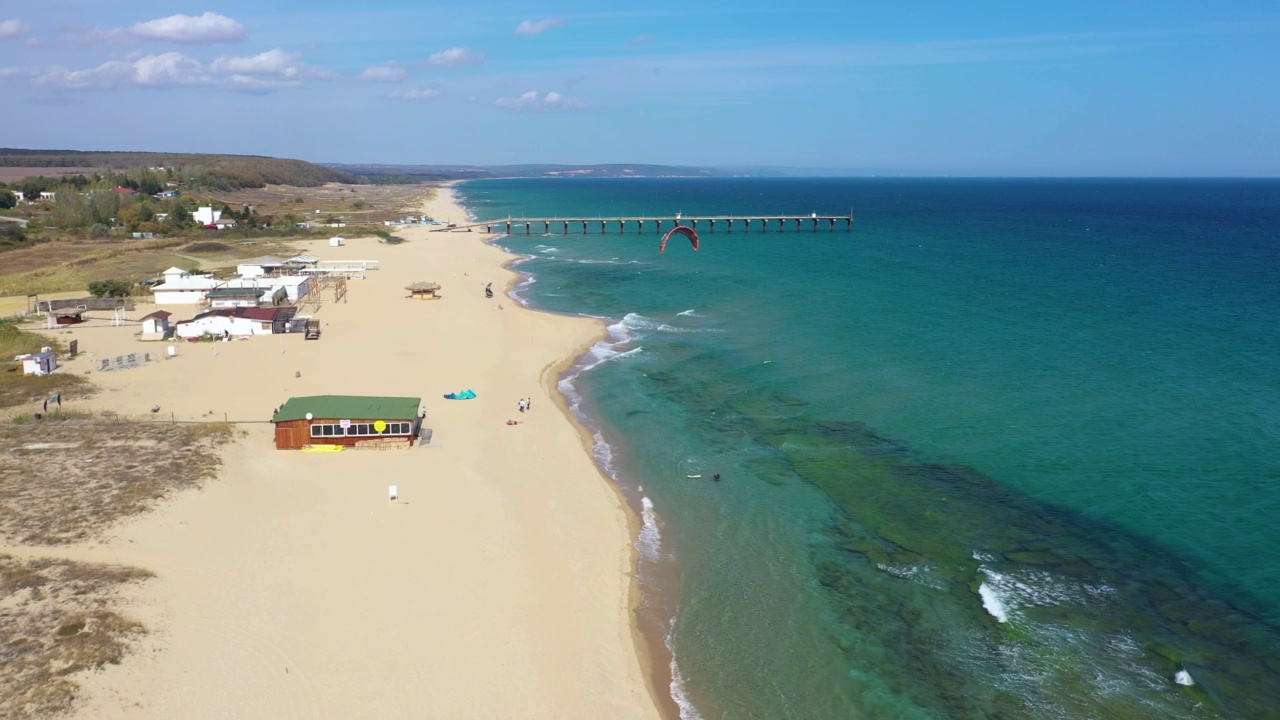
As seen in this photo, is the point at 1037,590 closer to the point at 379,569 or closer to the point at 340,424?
the point at 379,569

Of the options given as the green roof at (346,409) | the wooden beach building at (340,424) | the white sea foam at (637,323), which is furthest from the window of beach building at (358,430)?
the white sea foam at (637,323)

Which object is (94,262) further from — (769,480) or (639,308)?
(769,480)

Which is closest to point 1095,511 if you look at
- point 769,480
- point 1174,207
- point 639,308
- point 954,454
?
point 954,454

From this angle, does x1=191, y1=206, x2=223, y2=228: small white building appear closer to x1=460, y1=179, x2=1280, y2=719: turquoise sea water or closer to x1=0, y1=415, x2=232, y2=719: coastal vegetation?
x1=460, y1=179, x2=1280, y2=719: turquoise sea water

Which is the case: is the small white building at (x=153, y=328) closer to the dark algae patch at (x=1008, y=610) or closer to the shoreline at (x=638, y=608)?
the shoreline at (x=638, y=608)

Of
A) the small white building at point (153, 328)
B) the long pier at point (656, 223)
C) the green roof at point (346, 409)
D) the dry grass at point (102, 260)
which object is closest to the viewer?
the green roof at point (346, 409)
